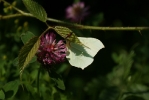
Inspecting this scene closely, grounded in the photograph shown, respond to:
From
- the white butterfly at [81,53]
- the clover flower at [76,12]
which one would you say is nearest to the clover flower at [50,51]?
the white butterfly at [81,53]

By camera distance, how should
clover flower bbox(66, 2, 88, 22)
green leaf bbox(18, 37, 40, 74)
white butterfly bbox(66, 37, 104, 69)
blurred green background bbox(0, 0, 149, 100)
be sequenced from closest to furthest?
green leaf bbox(18, 37, 40, 74) < white butterfly bbox(66, 37, 104, 69) < blurred green background bbox(0, 0, 149, 100) < clover flower bbox(66, 2, 88, 22)

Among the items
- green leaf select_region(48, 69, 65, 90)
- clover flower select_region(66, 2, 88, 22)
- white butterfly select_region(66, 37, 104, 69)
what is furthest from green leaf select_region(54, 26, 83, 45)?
clover flower select_region(66, 2, 88, 22)

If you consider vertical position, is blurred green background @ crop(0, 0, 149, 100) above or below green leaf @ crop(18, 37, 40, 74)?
below

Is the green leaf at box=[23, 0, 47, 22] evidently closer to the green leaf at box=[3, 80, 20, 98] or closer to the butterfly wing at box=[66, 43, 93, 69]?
the butterfly wing at box=[66, 43, 93, 69]

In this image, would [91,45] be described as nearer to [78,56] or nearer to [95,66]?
[78,56]

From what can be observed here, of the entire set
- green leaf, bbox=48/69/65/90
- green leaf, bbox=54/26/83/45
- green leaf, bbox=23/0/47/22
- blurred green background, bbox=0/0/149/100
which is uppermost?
green leaf, bbox=23/0/47/22

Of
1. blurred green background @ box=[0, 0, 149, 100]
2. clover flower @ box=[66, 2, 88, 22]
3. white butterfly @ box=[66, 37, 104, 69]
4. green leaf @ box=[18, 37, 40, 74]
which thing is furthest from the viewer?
clover flower @ box=[66, 2, 88, 22]

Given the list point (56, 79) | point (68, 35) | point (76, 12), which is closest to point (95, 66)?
point (76, 12)
